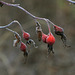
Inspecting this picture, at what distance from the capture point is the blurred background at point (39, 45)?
228 inches

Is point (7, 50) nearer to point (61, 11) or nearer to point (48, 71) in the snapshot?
point (48, 71)

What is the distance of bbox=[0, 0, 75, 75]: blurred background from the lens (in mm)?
5789

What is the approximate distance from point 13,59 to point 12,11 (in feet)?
5.09

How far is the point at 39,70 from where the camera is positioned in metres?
5.93

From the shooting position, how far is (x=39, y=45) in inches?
240

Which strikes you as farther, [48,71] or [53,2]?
[53,2]

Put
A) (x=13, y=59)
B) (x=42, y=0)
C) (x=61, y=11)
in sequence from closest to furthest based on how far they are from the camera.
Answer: (x=13, y=59)
(x=42, y=0)
(x=61, y=11)

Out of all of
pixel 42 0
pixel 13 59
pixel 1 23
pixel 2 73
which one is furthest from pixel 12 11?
pixel 2 73

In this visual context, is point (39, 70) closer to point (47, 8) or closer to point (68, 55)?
point (68, 55)

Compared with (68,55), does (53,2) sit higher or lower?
higher

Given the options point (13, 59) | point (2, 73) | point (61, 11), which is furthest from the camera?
point (61, 11)

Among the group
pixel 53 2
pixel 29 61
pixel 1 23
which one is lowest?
pixel 29 61

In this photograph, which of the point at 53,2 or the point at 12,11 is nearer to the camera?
the point at 12,11

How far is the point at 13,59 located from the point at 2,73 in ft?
2.15
